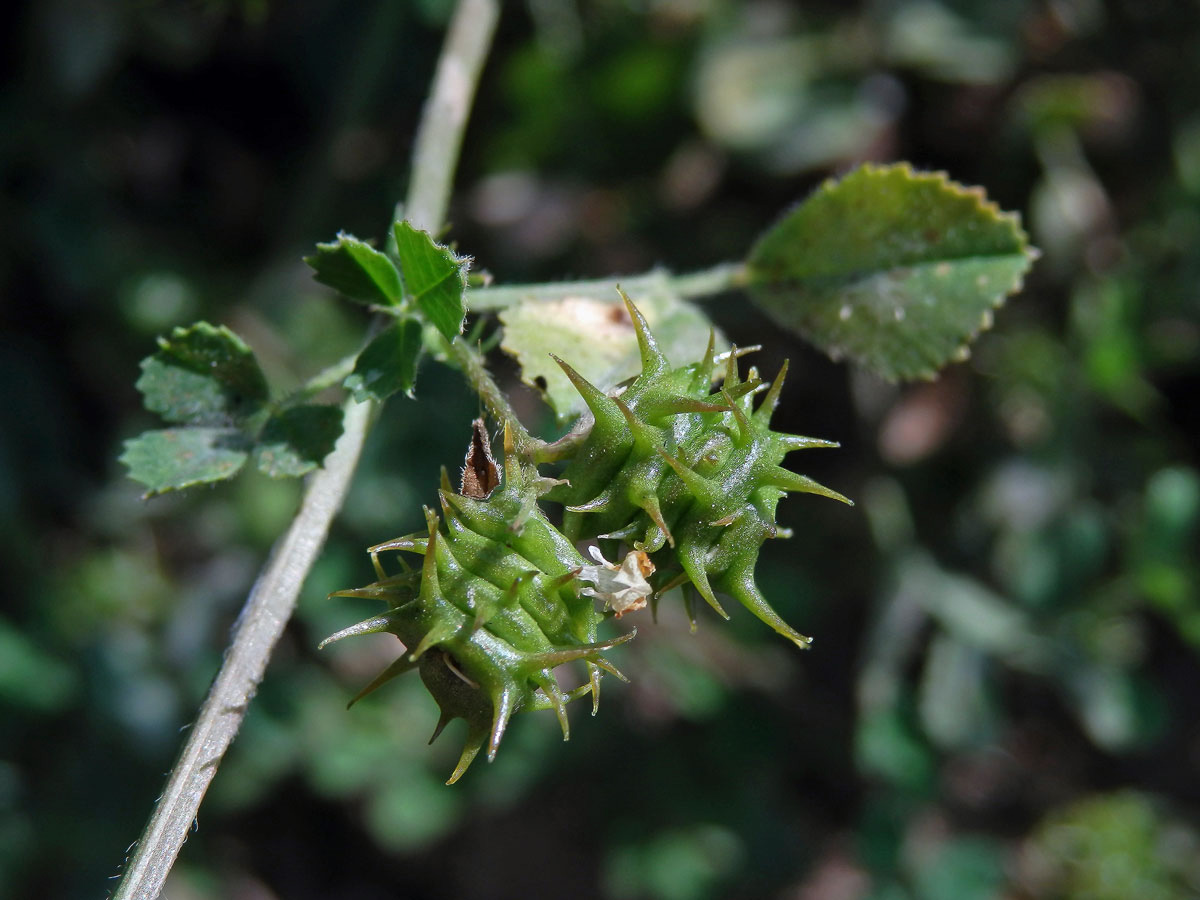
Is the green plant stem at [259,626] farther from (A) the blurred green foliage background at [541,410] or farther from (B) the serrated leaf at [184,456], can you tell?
(A) the blurred green foliage background at [541,410]

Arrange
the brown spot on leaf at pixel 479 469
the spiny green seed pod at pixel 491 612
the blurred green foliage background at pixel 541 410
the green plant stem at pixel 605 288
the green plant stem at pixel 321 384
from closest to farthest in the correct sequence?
the spiny green seed pod at pixel 491 612
the brown spot on leaf at pixel 479 469
the green plant stem at pixel 321 384
the green plant stem at pixel 605 288
the blurred green foliage background at pixel 541 410

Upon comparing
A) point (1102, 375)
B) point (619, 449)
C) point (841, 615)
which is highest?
point (619, 449)

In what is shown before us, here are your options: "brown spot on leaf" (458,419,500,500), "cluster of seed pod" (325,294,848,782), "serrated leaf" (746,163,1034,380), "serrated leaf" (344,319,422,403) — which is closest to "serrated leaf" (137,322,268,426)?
"serrated leaf" (344,319,422,403)

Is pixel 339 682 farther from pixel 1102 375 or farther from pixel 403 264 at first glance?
pixel 1102 375

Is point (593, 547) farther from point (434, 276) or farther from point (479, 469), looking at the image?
point (434, 276)

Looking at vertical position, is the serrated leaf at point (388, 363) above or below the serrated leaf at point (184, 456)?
above

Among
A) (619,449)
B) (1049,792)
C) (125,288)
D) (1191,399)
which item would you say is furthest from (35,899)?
(1191,399)

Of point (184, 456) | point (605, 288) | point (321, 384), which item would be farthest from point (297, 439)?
A: point (605, 288)

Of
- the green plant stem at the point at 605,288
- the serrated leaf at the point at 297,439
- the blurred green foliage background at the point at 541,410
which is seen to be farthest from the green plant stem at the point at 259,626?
the blurred green foliage background at the point at 541,410
